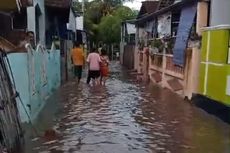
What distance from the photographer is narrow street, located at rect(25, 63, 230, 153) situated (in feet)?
27.9

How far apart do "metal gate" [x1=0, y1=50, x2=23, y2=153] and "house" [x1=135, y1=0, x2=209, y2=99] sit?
7635mm

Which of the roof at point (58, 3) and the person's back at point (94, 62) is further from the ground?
the roof at point (58, 3)

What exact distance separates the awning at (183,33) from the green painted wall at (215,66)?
2.19 meters

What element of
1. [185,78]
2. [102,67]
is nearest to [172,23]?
[102,67]

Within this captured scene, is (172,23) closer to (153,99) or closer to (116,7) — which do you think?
(153,99)

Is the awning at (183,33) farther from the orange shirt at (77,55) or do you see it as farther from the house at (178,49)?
the orange shirt at (77,55)

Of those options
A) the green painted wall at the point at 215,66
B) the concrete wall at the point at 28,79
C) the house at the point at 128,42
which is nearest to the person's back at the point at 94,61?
the green painted wall at the point at 215,66

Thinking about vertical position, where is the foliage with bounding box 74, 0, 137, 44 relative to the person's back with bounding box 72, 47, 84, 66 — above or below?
above

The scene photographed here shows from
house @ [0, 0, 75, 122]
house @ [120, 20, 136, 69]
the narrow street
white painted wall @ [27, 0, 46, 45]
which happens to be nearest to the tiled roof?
house @ [120, 20, 136, 69]

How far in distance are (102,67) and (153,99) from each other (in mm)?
3930

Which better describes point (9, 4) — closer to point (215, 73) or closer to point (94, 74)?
point (215, 73)

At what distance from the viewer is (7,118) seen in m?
6.85

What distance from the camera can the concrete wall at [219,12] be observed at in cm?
1478

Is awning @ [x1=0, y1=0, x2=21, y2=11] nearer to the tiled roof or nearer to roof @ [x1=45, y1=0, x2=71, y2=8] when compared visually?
roof @ [x1=45, y1=0, x2=71, y2=8]
